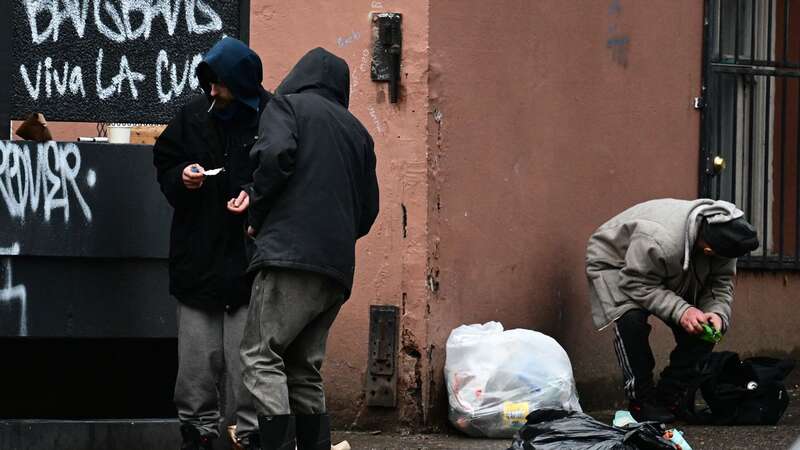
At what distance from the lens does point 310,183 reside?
520 cm

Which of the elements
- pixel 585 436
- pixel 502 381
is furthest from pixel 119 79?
pixel 585 436

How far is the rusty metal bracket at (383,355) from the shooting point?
693 cm

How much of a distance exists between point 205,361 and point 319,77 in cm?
116

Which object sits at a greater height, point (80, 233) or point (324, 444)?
point (80, 233)

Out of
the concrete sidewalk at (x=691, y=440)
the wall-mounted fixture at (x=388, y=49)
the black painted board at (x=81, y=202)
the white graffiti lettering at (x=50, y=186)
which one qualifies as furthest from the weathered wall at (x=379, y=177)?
the white graffiti lettering at (x=50, y=186)

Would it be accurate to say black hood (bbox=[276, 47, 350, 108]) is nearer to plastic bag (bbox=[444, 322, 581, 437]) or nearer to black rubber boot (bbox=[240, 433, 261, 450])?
black rubber boot (bbox=[240, 433, 261, 450])

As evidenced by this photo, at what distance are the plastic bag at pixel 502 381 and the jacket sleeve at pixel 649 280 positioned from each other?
474 millimetres

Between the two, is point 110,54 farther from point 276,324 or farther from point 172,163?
point 276,324

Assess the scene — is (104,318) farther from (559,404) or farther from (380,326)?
(559,404)

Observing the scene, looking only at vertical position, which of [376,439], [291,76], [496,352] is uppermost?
[291,76]

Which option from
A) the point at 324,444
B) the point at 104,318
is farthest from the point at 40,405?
the point at 324,444

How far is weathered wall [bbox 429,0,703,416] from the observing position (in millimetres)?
7012

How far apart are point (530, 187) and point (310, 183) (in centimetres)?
236

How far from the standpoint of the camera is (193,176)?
5.41 m
